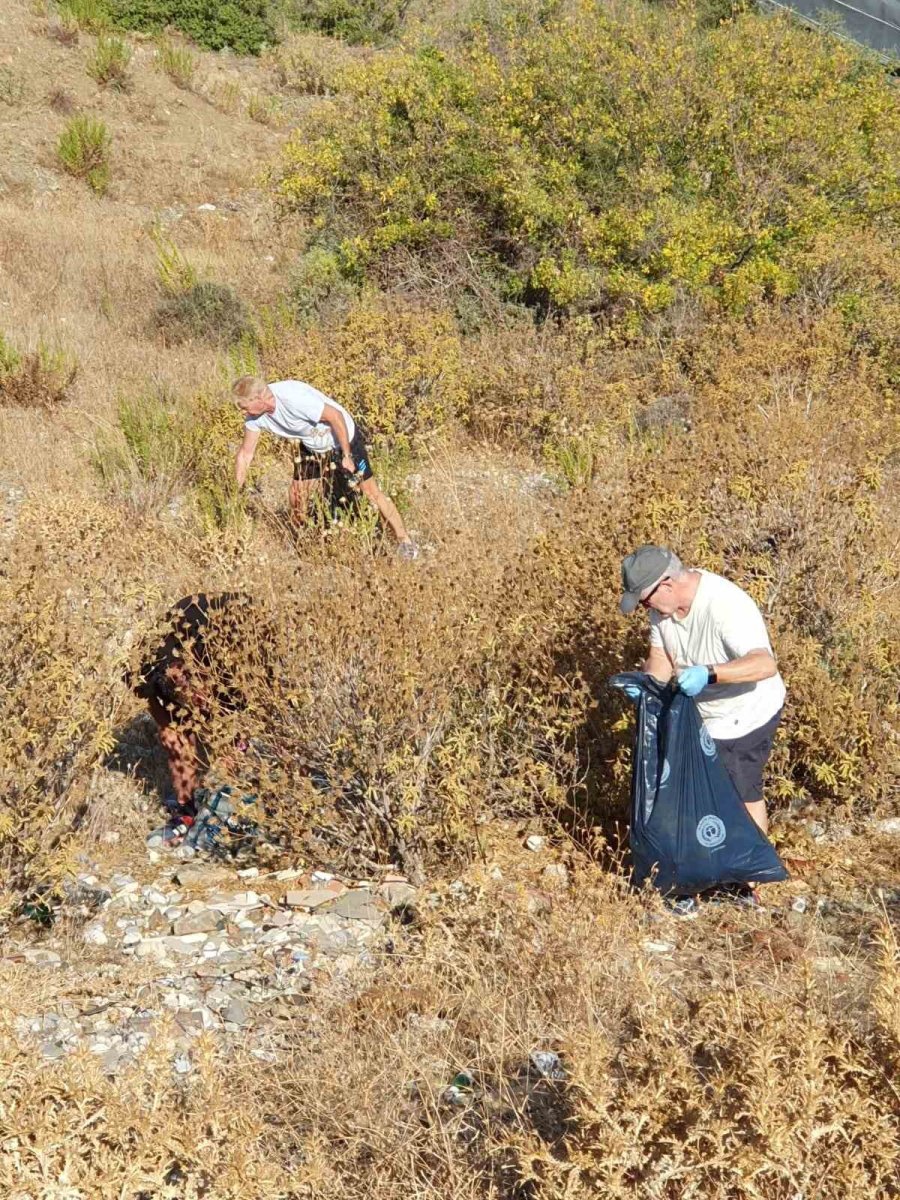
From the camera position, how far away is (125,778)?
5.05m

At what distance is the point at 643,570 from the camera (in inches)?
148

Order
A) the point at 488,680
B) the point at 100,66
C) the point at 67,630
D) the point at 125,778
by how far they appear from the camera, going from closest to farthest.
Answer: the point at 67,630, the point at 488,680, the point at 125,778, the point at 100,66

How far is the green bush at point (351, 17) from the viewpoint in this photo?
22.3 m

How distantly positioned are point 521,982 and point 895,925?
55.5 inches

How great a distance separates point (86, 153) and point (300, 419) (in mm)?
11940

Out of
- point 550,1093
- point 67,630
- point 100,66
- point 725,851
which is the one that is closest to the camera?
point 550,1093

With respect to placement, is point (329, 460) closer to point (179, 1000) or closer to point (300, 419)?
point (300, 419)

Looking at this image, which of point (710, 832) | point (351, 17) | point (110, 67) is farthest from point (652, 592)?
point (351, 17)

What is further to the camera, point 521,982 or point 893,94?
point 893,94

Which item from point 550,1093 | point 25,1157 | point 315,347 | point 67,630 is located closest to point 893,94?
point 315,347

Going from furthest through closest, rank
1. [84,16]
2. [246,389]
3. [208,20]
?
1. [208,20]
2. [84,16]
3. [246,389]

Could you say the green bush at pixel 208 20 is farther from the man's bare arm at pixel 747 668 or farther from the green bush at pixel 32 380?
the man's bare arm at pixel 747 668

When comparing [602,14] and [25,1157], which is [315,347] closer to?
[602,14]

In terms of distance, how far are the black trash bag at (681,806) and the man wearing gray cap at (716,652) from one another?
128 mm
